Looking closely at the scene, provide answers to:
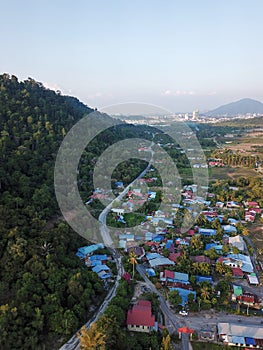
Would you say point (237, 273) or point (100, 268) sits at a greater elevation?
point (100, 268)

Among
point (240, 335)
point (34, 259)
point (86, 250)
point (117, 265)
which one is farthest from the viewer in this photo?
point (86, 250)

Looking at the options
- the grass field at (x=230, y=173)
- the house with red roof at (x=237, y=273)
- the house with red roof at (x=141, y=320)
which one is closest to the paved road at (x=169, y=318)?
the house with red roof at (x=141, y=320)

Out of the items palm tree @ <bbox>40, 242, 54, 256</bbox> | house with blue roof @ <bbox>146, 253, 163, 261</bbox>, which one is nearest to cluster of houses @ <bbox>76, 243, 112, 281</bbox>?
house with blue roof @ <bbox>146, 253, 163, 261</bbox>

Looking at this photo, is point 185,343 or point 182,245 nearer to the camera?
point 185,343

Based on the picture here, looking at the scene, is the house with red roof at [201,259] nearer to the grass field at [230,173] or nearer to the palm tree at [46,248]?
the palm tree at [46,248]

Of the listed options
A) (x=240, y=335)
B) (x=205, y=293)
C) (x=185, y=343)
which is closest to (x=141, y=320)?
(x=185, y=343)

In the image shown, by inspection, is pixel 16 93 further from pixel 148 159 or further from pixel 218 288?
pixel 218 288

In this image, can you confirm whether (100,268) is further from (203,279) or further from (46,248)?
(203,279)

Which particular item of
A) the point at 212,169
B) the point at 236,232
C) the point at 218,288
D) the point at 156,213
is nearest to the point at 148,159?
the point at 212,169
